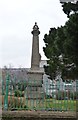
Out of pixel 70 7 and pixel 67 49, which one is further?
pixel 70 7

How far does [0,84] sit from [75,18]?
10.9ft

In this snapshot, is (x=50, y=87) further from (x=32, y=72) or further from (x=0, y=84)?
(x=32, y=72)

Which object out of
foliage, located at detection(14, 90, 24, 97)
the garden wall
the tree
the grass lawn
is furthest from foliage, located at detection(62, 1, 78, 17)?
the garden wall

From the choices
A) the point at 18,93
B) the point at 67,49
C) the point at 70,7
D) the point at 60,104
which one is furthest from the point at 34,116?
the point at 70,7

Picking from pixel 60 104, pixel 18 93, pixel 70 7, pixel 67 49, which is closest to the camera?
pixel 60 104

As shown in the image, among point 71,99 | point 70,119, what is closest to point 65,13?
point 71,99

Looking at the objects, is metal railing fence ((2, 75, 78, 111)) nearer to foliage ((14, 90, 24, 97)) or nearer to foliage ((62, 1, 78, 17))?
foliage ((14, 90, 24, 97))

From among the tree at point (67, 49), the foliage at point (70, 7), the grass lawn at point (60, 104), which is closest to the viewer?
the grass lawn at point (60, 104)

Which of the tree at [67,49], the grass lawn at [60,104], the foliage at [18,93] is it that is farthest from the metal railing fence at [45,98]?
the tree at [67,49]

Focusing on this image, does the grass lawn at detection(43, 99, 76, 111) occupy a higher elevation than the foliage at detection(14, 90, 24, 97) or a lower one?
lower

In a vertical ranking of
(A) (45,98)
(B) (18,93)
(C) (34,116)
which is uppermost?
(B) (18,93)

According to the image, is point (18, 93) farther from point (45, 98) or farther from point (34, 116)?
point (34, 116)

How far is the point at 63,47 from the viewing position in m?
9.22

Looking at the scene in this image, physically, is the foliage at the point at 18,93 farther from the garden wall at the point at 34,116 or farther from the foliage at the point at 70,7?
the foliage at the point at 70,7
